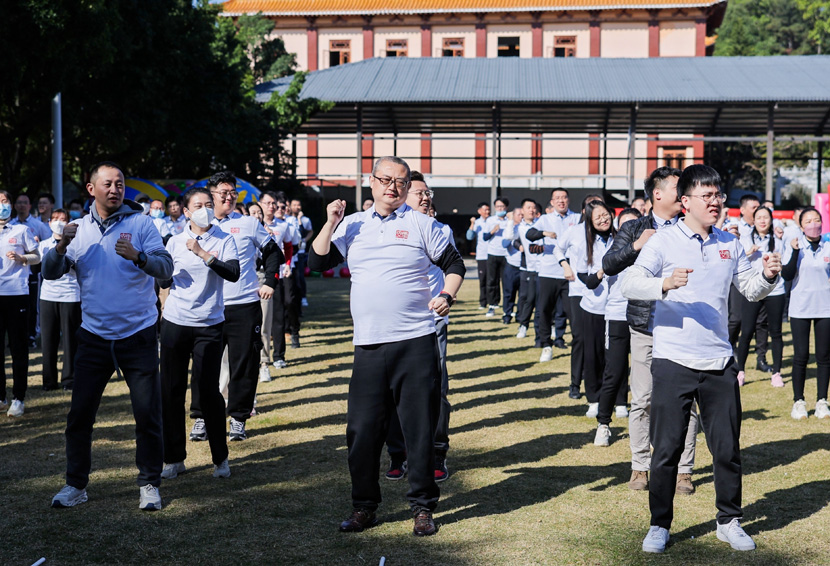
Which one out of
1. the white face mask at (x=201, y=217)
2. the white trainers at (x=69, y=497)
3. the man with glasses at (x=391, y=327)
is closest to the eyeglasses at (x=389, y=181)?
the man with glasses at (x=391, y=327)

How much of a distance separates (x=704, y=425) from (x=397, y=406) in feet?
5.77

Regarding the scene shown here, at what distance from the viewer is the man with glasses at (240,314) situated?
7656mm

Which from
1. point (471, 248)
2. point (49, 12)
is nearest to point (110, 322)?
point (49, 12)

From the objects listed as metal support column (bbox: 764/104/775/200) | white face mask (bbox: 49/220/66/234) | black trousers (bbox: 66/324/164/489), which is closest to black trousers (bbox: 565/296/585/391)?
black trousers (bbox: 66/324/164/489)

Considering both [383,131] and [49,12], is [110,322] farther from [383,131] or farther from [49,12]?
[383,131]

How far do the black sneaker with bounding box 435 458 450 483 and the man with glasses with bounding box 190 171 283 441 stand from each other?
1942mm

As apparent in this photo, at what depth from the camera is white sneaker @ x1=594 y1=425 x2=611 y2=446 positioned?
780 cm

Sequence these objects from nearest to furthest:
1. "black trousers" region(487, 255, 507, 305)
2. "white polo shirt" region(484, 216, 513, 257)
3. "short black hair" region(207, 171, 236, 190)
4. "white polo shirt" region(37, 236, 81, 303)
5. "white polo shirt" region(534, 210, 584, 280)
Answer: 1. "short black hair" region(207, 171, 236, 190)
2. "white polo shirt" region(37, 236, 81, 303)
3. "white polo shirt" region(534, 210, 584, 280)
4. "white polo shirt" region(484, 216, 513, 257)
5. "black trousers" region(487, 255, 507, 305)

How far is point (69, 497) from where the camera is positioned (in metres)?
5.94

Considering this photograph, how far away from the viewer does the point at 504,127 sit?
32125mm

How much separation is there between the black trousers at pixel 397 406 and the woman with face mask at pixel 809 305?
4.85 metres

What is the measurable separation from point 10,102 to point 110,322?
15.4 m

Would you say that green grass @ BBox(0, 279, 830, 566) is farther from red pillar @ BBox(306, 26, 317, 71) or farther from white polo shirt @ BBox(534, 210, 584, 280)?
red pillar @ BBox(306, 26, 317, 71)

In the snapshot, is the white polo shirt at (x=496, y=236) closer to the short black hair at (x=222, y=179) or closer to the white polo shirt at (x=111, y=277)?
the short black hair at (x=222, y=179)
